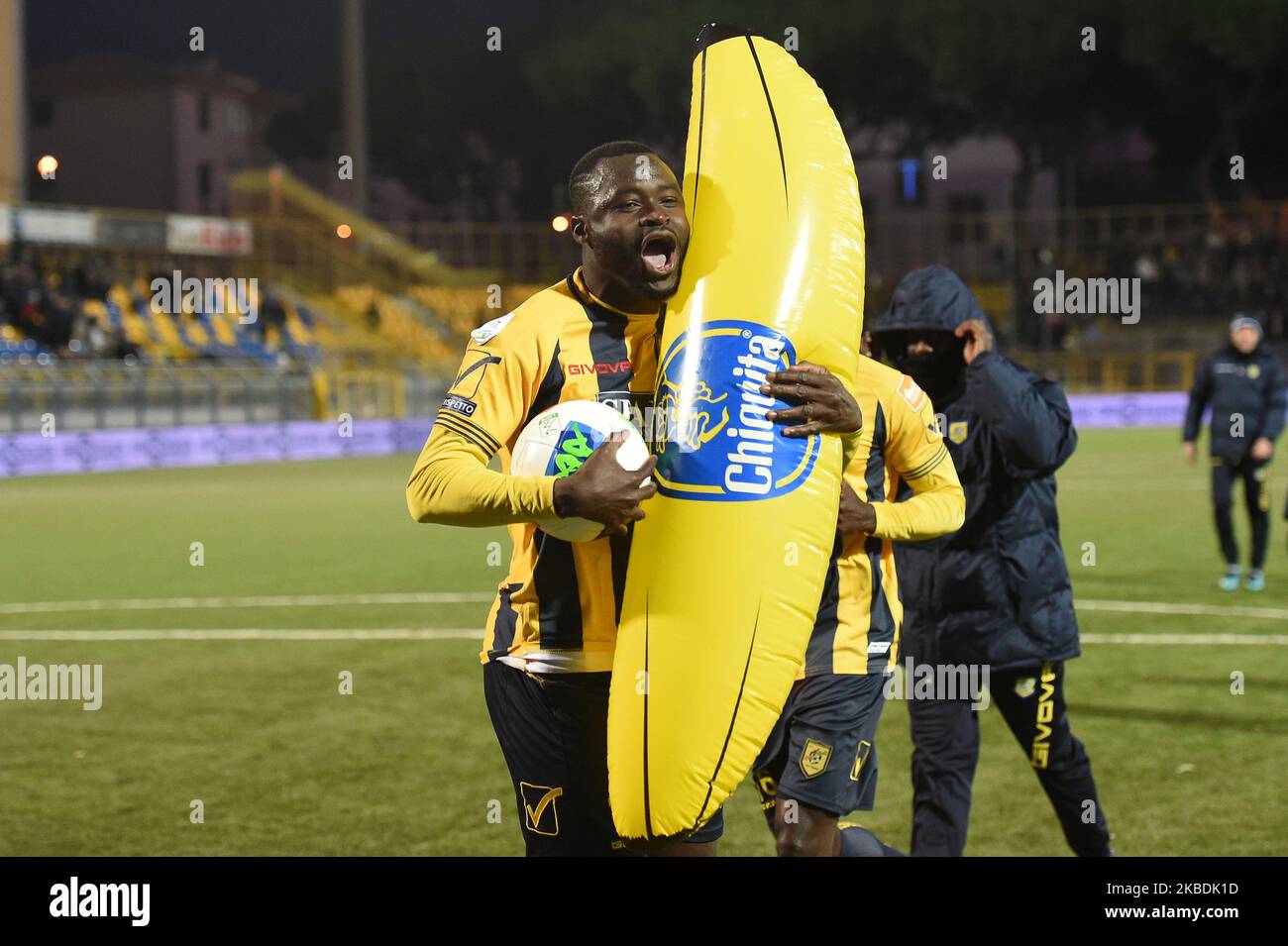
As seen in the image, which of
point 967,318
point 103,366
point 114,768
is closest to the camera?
point 967,318

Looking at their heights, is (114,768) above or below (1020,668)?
below

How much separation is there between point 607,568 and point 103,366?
29099 mm

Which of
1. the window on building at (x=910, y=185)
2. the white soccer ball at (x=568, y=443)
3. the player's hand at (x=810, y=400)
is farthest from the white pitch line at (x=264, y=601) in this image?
the window on building at (x=910, y=185)

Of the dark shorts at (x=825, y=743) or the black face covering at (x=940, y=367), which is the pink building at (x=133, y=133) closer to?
the black face covering at (x=940, y=367)

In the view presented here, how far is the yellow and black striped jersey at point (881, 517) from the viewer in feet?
16.4

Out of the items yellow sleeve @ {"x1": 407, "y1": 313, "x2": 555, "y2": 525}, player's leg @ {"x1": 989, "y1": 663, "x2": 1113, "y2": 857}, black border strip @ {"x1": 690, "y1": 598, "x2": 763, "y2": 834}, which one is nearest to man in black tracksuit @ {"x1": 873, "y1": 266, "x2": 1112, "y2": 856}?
player's leg @ {"x1": 989, "y1": 663, "x2": 1113, "y2": 857}

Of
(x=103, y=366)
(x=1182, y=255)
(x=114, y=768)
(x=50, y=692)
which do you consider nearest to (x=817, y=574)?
(x=114, y=768)

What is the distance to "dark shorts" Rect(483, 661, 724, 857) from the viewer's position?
170 inches

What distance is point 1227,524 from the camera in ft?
44.7

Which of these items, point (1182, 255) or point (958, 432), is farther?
point (1182, 255)

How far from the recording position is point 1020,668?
607 centimetres

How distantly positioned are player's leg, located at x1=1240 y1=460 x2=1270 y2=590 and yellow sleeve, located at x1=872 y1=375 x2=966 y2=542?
896 centimetres

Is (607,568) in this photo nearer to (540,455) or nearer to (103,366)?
(540,455)

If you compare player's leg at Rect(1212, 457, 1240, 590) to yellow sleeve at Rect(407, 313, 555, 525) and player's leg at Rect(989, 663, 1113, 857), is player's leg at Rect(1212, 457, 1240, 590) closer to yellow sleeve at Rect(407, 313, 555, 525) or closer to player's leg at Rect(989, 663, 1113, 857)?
player's leg at Rect(989, 663, 1113, 857)
